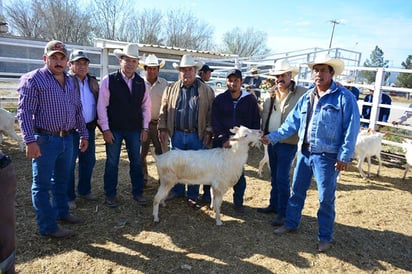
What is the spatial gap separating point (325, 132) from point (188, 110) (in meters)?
2.02

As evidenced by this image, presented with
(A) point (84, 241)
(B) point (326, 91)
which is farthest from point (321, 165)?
(A) point (84, 241)

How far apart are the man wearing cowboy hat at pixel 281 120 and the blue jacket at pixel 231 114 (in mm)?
201

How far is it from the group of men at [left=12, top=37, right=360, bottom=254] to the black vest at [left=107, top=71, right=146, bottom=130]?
1 cm

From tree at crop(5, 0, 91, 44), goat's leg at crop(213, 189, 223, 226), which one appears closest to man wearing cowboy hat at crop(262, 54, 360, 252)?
goat's leg at crop(213, 189, 223, 226)

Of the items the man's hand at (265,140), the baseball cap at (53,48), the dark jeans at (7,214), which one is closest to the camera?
the dark jeans at (7,214)

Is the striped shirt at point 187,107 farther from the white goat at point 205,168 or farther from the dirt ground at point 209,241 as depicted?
the dirt ground at point 209,241

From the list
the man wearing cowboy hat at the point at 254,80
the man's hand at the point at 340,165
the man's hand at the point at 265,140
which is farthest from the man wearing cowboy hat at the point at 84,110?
the man wearing cowboy hat at the point at 254,80

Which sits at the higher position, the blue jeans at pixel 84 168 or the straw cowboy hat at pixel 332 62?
the straw cowboy hat at pixel 332 62

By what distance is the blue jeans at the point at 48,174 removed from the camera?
3.51m

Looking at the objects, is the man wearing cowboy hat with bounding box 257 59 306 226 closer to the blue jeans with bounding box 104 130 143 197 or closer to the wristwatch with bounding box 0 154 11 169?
the blue jeans with bounding box 104 130 143 197

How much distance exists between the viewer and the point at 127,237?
409 centimetres

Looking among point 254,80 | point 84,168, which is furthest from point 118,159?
point 254,80

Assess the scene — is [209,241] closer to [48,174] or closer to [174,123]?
[174,123]

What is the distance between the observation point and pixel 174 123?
4.88 m
